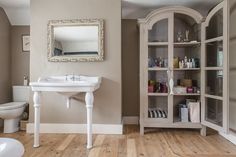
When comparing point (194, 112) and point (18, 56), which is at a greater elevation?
A: point (18, 56)

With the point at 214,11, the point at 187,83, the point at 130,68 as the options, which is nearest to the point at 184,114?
the point at 187,83

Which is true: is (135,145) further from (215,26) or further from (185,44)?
(215,26)

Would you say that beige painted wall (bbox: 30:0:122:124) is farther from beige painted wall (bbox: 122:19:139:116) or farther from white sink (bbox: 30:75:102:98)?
beige painted wall (bbox: 122:19:139:116)

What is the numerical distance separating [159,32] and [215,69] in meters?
1.00

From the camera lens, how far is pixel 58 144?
2.87 metres

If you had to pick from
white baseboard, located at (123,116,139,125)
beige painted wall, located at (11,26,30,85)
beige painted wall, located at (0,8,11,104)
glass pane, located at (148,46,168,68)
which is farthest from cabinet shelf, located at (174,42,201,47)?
beige painted wall, located at (0,8,11,104)

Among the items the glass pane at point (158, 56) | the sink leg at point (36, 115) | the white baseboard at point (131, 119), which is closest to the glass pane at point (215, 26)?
the glass pane at point (158, 56)

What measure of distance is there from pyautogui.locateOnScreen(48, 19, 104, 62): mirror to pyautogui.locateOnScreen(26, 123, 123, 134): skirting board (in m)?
1.05

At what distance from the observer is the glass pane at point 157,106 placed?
11.1ft

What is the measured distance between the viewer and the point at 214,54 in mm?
3104

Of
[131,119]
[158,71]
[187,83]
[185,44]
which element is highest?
[185,44]

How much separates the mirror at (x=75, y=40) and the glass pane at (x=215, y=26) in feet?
5.28

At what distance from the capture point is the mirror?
11.1 ft

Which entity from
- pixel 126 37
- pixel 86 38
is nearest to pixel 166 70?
pixel 126 37
